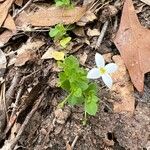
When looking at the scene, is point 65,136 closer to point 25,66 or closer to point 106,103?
point 106,103

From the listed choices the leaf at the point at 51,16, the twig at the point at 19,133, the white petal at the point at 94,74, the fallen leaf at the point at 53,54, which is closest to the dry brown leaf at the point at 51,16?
the leaf at the point at 51,16

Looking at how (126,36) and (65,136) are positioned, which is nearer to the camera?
(65,136)

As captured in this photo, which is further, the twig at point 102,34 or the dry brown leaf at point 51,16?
the dry brown leaf at point 51,16

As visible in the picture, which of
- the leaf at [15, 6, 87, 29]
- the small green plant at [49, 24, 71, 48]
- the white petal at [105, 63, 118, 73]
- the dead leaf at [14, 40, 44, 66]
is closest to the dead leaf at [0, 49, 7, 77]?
the dead leaf at [14, 40, 44, 66]

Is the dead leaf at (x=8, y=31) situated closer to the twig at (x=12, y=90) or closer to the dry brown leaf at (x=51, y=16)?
the dry brown leaf at (x=51, y=16)

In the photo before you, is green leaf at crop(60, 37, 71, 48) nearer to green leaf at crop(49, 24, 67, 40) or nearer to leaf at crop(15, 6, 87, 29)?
green leaf at crop(49, 24, 67, 40)

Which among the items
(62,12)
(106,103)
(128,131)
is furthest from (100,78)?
(62,12)
